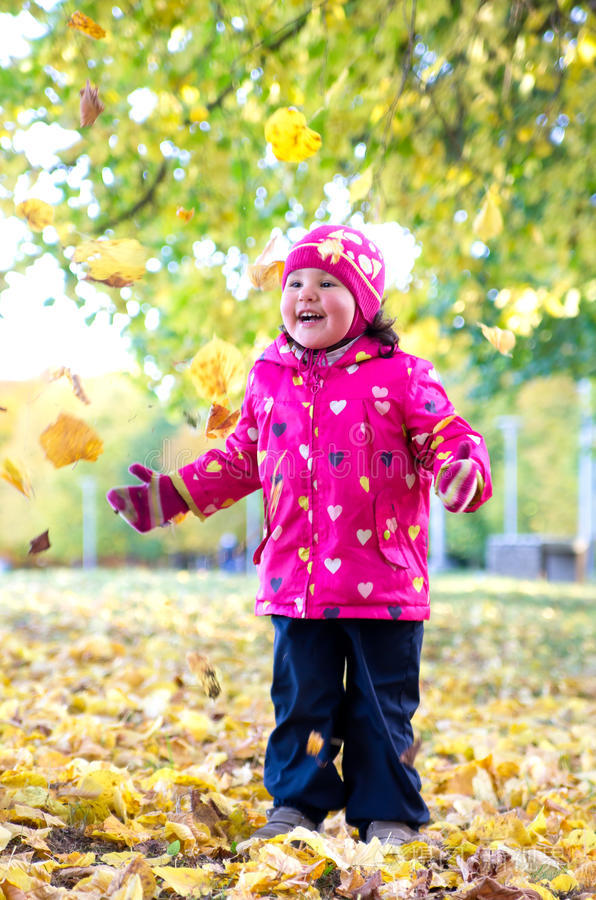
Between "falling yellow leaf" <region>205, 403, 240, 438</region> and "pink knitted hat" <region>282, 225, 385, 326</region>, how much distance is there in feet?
1.40

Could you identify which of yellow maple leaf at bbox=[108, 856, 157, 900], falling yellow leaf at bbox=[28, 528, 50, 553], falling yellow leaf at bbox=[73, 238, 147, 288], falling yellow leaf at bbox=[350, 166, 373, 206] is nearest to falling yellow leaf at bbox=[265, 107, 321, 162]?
falling yellow leaf at bbox=[350, 166, 373, 206]

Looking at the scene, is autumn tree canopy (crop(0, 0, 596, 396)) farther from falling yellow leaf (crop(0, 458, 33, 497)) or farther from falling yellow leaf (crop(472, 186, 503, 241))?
falling yellow leaf (crop(0, 458, 33, 497))

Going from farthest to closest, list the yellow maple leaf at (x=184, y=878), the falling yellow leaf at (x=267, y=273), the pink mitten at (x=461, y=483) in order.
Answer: the falling yellow leaf at (x=267, y=273), the pink mitten at (x=461, y=483), the yellow maple leaf at (x=184, y=878)

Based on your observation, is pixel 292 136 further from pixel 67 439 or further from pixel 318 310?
pixel 67 439

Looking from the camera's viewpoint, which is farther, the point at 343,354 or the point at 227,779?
the point at 227,779

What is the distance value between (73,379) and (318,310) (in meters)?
0.77

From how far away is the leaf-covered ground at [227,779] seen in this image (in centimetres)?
203

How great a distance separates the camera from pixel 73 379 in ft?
8.73

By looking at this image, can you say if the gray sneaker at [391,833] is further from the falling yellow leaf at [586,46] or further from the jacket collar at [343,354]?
the falling yellow leaf at [586,46]

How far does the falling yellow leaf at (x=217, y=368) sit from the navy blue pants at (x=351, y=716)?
806 millimetres

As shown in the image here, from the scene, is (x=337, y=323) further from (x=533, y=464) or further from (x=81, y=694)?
(x=533, y=464)

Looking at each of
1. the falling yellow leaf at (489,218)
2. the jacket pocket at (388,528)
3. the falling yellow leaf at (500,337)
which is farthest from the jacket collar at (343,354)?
the falling yellow leaf at (489,218)

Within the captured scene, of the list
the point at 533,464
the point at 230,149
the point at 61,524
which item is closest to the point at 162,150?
the point at 230,149

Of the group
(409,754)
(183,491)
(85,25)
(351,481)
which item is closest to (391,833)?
(409,754)
